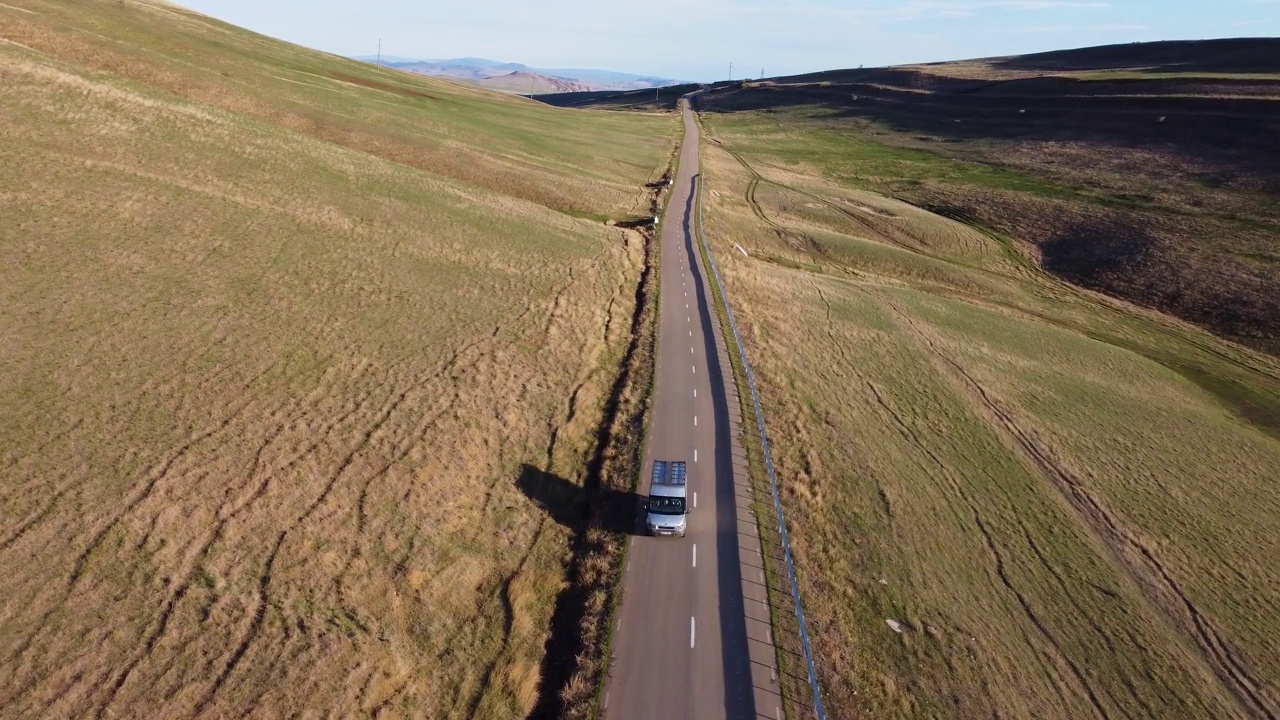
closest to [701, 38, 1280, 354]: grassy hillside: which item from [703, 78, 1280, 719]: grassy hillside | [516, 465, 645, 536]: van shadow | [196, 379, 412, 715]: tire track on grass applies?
[703, 78, 1280, 719]: grassy hillside

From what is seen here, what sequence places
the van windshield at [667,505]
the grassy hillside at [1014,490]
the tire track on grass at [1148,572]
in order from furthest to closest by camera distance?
the van windshield at [667,505], the tire track on grass at [1148,572], the grassy hillside at [1014,490]

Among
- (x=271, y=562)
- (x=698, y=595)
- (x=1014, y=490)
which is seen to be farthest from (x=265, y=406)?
(x=1014, y=490)

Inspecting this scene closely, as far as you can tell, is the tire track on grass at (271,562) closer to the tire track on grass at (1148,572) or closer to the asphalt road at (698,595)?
the asphalt road at (698,595)

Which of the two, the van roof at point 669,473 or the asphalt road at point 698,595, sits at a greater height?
the van roof at point 669,473

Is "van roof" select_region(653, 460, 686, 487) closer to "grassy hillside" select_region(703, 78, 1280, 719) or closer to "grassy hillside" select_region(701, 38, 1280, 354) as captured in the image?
"grassy hillside" select_region(703, 78, 1280, 719)

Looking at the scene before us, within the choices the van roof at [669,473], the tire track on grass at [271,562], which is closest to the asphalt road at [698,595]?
the van roof at [669,473]

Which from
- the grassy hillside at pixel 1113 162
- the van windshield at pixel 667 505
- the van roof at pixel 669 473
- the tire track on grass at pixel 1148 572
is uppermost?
the grassy hillside at pixel 1113 162
